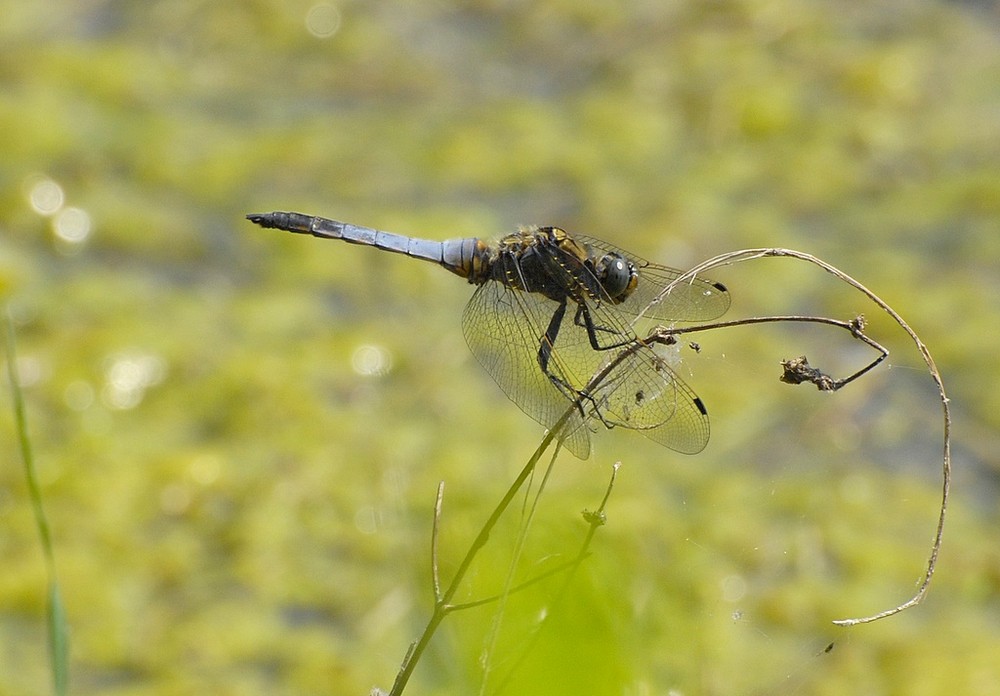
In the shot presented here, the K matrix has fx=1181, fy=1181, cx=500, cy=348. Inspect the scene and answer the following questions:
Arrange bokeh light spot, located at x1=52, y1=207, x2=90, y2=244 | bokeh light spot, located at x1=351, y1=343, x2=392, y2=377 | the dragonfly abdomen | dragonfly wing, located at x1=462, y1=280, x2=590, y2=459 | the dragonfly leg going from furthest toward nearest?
bokeh light spot, located at x1=52, y1=207, x2=90, y2=244 → bokeh light spot, located at x1=351, y1=343, x2=392, y2=377 → the dragonfly abdomen → dragonfly wing, located at x1=462, y1=280, x2=590, y2=459 → the dragonfly leg

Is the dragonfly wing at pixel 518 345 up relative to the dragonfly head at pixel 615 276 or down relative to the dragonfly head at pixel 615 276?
down

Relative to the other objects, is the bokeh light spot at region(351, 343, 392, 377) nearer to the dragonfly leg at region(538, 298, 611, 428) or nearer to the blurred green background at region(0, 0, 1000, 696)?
the blurred green background at region(0, 0, 1000, 696)

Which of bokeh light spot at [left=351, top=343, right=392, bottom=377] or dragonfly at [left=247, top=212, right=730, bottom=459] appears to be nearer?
dragonfly at [left=247, top=212, right=730, bottom=459]

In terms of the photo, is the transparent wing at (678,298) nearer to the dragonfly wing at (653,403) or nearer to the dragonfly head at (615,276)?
the dragonfly head at (615,276)

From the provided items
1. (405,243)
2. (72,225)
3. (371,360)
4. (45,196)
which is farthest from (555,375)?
(45,196)

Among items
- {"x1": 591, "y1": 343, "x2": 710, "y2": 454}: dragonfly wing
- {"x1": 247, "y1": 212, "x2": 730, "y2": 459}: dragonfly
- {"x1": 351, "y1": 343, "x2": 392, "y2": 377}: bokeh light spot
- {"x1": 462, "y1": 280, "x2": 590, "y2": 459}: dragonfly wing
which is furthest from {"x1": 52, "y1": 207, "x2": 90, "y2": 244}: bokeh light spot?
{"x1": 591, "y1": 343, "x2": 710, "y2": 454}: dragonfly wing

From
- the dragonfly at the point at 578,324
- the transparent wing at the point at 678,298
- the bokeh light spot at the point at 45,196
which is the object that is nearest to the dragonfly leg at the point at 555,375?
the dragonfly at the point at 578,324
